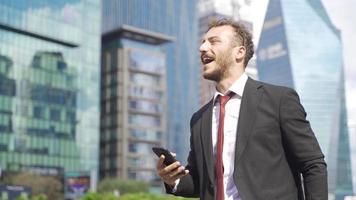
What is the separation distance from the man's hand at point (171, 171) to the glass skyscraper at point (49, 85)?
68074 mm

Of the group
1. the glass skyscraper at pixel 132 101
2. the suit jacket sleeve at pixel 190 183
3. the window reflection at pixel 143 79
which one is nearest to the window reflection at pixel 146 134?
the glass skyscraper at pixel 132 101

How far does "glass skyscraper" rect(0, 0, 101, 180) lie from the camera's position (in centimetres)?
7056

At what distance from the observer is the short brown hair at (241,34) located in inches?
143

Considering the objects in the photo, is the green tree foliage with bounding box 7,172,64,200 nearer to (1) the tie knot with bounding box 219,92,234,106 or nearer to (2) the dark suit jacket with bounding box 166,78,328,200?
(1) the tie knot with bounding box 219,92,234,106

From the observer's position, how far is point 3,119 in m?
68.7

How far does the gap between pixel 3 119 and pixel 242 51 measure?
226ft

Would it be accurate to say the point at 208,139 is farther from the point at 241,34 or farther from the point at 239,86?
the point at 241,34

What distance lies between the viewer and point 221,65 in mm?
3518

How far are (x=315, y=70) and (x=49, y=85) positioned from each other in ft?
131

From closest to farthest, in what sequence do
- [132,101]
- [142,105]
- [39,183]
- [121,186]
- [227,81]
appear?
[227,81]
[39,183]
[121,186]
[132,101]
[142,105]

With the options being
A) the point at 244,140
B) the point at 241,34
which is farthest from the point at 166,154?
the point at 241,34

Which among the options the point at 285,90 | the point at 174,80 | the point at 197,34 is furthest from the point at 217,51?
the point at 197,34

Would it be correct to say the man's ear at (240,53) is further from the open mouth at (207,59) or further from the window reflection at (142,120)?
the window reflection at (142,120)

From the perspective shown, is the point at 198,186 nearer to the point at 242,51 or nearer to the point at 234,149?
the point at 234,149
